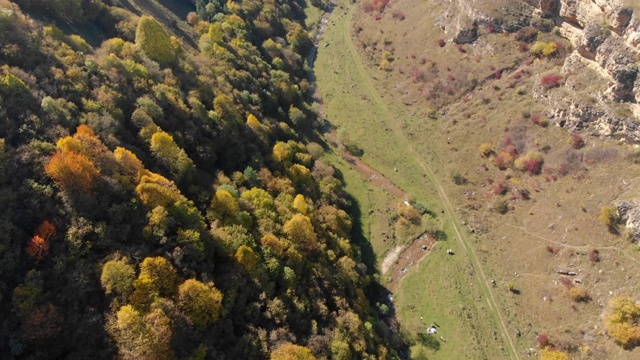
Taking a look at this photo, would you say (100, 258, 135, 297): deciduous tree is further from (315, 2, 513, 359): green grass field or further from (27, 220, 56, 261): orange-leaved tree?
(315, 2, 513, 359): green grass field

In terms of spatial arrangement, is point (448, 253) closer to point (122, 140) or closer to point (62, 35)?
point (122, 140)

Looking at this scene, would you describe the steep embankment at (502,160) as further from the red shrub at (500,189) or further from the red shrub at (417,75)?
the red shrub at (417,75)

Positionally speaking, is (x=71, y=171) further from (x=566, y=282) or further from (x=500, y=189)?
(x=566, y=282)

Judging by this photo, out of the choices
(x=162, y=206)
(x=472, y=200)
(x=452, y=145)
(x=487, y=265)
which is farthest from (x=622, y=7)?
(x=162, y=206)

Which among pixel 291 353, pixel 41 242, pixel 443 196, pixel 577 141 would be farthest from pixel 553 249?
pixel 41 242

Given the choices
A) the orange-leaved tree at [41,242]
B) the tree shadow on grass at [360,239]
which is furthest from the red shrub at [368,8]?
the orange-leaved tree at [41,242]

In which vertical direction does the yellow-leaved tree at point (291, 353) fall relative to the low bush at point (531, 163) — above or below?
below

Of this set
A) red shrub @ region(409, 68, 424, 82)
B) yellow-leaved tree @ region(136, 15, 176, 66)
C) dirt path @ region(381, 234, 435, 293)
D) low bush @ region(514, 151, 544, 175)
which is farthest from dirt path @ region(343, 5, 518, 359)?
yellow-leaved tree @ region(136, 15, 176, 66)
